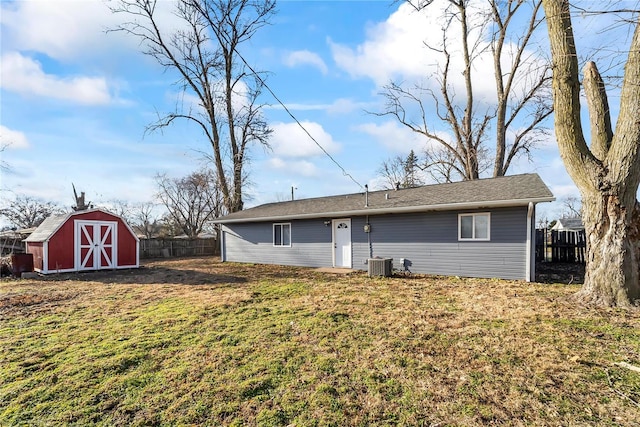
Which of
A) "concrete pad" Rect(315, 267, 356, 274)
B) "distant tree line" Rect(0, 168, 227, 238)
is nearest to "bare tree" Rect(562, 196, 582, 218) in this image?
"distant tree line" Rect(0, 168, 227, 238)

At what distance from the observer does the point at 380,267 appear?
9.78 metres

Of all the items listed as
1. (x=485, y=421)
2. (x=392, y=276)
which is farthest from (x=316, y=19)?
(x=485, y=421)

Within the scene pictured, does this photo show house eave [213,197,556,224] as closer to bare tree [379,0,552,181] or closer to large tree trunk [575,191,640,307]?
large tree trunk [575,191,640,307]

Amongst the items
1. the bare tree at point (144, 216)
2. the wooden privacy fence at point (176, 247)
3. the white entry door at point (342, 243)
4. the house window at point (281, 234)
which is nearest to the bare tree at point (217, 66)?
the wooden privacy fence at point (176, 247)

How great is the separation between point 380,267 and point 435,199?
272 centimetres

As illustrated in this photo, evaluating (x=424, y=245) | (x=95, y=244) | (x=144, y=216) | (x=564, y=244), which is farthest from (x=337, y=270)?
(x=144, y=216)

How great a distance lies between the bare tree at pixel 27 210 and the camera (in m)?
22.9

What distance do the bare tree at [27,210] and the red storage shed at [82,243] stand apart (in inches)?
611

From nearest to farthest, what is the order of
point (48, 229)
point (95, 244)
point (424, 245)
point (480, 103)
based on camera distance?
point (424, 245) < point (48, 229) < point (95, 244) < point (480, 103)

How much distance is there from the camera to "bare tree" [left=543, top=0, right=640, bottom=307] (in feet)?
17.3

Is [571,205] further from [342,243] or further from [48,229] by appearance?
[48,229]

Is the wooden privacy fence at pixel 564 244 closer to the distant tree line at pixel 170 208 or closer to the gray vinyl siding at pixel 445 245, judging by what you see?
the gray vinyl siding at pixel 445 245

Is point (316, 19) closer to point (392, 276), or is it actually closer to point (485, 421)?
point (392, 276)

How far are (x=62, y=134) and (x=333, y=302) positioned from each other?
9.77m
